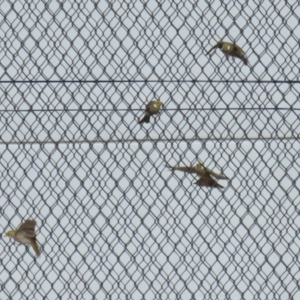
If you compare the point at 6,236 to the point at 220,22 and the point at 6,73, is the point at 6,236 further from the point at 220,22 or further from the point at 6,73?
the point at 220,22

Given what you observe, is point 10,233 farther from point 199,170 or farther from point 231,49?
point 231,49

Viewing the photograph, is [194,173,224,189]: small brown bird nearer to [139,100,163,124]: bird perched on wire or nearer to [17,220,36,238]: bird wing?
[139,100,163,124]: bird perched on wire

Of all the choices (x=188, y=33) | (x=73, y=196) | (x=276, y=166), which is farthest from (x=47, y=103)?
(x=276, y=166)

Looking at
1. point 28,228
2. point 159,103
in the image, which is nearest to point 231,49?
point 159,103

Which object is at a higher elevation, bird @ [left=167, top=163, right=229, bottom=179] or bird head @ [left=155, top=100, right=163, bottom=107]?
bird head @ [left=155, top=100, right=163, bottom=107]

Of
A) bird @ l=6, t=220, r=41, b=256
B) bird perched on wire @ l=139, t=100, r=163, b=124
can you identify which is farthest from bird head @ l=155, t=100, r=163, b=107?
bird @ l=6, t=220, r=41, b=256

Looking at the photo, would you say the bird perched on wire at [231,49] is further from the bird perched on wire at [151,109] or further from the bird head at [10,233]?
the bird head at [10,233]

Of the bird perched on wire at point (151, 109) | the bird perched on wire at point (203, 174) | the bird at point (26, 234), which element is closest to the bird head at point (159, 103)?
the bird perched on wire at point (151, 109)
